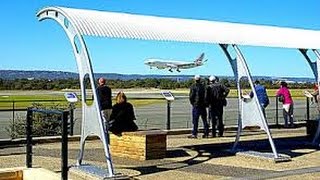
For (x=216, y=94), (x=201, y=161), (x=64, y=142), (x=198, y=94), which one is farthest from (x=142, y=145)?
(x=216, y=94)

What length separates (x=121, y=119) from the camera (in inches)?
478

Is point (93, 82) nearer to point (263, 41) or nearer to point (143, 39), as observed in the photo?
point (143, 39)

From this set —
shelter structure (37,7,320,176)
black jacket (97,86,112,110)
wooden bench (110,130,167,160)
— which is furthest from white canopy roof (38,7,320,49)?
wooden bench (110,130,167,160)

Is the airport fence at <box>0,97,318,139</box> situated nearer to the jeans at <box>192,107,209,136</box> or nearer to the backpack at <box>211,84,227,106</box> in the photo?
the jeans at <box>192,107,209,136</box>

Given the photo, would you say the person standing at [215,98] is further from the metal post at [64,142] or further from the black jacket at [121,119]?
the metal post at [64,142]

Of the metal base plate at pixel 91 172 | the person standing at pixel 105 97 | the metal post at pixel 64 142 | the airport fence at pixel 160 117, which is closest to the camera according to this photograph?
the metal post at pixel 64 142

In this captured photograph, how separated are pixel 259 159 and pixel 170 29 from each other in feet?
11.0

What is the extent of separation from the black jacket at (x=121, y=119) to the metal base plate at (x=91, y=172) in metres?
1.77

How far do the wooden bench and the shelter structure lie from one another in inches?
63.8

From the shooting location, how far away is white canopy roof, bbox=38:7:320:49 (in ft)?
36.0

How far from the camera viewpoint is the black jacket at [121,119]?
39.8 ft

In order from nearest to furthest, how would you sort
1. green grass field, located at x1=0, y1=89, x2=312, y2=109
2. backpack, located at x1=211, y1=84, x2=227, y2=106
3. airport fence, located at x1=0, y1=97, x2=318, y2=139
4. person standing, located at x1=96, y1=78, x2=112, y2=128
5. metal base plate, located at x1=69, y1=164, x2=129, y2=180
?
metal base plate, located at x1=69, y1=164, x2=129, y2=180
person standing, located at x1=96, y1=78, x2=112, y2=128
backpack, located at x1=211, y1=84, x2=227, y2=106
airport fence, located at x1=0, y1=97, x2=318, y2=139
green grass field, located at x1=0, y1=89, x2=312, y2=109

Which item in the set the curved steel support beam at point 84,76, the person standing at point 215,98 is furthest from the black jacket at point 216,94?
the curved steel support beam at point 84,76

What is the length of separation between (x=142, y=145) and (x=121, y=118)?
28.5 inches
